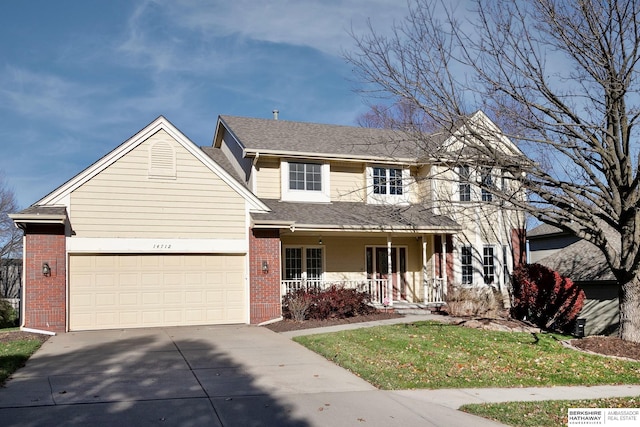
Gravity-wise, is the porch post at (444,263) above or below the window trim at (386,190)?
below

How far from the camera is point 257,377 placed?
1000 cm

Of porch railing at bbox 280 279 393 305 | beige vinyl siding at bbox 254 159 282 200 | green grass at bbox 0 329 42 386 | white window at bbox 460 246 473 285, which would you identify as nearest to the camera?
green grass at bbox 0 329 42 386

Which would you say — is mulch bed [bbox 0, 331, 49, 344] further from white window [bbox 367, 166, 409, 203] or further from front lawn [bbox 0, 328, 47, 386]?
white window [bbox 367, 166, 409, 203]

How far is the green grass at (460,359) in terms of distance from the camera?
33.7ft

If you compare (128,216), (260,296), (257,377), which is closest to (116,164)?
(128,216)

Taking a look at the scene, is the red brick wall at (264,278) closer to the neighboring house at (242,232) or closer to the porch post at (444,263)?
the neighboring house at (242,232)

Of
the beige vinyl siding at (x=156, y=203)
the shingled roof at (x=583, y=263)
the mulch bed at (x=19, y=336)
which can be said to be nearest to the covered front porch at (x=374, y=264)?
the beige vinyl siding at (x=156, y=203)

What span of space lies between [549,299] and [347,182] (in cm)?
782

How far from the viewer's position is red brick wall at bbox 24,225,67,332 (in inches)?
597

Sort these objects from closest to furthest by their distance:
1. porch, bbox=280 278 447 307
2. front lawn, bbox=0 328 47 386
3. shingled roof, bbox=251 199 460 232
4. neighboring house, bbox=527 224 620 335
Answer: front lawn, bbox=0 328 47 386 < shingled roof, bbox=251 199 460 232 < neighboring house, bbox=527 224 620 335 < porch, bbox=280 278 447 307

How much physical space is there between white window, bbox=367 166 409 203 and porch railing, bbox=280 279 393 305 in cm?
301

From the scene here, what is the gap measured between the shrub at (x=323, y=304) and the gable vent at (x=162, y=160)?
494 centimetres

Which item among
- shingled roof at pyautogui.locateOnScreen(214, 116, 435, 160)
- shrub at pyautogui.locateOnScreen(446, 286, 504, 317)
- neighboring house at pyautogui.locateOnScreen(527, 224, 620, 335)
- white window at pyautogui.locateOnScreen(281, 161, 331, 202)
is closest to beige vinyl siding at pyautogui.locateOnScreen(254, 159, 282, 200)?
white window at pyautogui.locateOnScreen(281, 161, 331, 202)

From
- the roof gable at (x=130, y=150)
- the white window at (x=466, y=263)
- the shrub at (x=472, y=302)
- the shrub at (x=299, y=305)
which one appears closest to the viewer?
the roof gable at (x=130, y=150)
